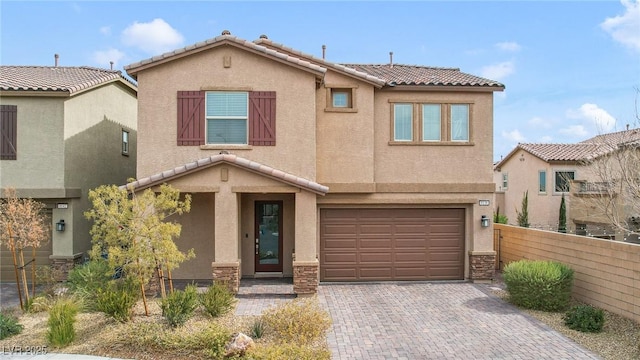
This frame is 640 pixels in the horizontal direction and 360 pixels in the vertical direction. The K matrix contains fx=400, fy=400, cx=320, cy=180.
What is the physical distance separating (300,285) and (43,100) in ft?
34.4

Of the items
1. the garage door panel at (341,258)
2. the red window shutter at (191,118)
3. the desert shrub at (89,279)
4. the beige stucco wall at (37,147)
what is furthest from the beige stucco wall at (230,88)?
the beige stucco wall at (37,147)

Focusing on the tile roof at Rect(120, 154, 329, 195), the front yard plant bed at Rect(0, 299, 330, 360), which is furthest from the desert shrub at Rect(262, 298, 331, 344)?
the tile roof at Rect(120, 154, 329, 195)

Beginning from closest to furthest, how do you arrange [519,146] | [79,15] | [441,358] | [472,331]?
1. [441,358]
2. [472,331]
3. [79,15]
4. [519,146]

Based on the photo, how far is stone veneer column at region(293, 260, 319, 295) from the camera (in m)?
11.6

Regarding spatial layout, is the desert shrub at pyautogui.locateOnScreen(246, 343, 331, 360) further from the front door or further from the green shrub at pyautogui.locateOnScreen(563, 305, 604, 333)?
the front door

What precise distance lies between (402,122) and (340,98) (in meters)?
2.29

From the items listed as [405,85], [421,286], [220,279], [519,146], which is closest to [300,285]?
[220,279]

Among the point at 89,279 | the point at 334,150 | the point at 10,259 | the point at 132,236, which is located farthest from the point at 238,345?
the point at 10,259

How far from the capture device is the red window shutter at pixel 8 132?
1322 centimetres

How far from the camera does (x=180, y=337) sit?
26.0 ft

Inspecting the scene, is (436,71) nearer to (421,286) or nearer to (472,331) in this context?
(421,286)

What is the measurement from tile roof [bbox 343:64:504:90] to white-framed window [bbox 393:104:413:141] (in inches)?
33.1

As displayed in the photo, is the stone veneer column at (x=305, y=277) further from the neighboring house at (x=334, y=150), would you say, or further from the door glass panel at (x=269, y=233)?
the door glass panel at (x=269, y=233)

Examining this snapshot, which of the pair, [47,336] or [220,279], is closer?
[47,336]
